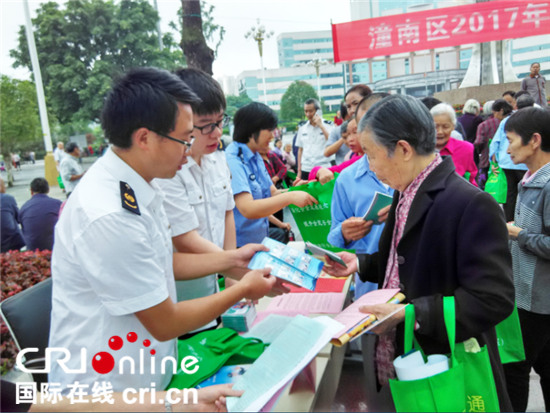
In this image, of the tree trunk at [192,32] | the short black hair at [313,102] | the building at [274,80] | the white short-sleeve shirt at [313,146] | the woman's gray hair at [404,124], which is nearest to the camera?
the woman's gray hair at [404,124]

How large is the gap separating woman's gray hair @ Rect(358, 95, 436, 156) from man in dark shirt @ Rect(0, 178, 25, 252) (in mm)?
4909

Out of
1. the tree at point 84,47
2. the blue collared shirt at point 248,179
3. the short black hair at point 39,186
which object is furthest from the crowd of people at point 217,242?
the tree at point 84,47

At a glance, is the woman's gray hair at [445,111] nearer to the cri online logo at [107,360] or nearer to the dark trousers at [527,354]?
the dark trousers at [527,354]

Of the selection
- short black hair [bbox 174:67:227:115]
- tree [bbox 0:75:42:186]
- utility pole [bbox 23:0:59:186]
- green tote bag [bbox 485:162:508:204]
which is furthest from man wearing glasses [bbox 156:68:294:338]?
tree [bbox 0:75:42:186]

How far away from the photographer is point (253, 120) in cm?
285

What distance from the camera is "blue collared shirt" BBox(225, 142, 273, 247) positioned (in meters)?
2.68

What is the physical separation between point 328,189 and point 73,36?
82.2 ft

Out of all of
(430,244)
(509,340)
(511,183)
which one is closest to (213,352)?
(430,244)

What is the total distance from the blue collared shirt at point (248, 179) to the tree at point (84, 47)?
69.1 ft

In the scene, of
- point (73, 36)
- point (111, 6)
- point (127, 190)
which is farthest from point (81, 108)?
point (127, 190)

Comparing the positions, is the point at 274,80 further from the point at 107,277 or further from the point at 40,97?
the point at 107,277

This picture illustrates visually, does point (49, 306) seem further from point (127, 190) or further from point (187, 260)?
point (127, 190)

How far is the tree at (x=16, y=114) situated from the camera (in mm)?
14961

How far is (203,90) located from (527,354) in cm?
197
